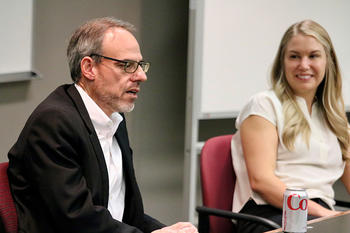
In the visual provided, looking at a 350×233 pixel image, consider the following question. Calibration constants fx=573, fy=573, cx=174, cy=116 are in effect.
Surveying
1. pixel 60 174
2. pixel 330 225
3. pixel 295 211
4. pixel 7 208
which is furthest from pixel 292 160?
pixel 7 208

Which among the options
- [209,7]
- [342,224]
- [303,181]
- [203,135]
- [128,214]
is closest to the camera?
[342,224]

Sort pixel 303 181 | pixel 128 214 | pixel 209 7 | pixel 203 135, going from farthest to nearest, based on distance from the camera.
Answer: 1. pixel 203 135
2. pixel 209 7
3. pixel 303 181
4. pixel 128 214

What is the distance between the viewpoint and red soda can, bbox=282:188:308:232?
5.46 feet

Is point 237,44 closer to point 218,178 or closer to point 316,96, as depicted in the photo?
point 316,96

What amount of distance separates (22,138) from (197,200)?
226cm

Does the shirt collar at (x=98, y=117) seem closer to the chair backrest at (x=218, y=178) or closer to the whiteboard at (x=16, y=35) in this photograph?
the chair backrest at (x=218, y=178)

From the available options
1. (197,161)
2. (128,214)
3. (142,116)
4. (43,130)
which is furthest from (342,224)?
(142,116)

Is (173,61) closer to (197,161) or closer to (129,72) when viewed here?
(197,161)

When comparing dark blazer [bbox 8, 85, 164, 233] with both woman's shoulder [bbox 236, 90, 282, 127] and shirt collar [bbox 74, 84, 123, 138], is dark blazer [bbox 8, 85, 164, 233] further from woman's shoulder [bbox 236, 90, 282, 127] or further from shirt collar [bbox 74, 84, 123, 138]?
woman's shoulder [bbox 236, 90, 282, 127]

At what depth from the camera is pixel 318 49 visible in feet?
8.82

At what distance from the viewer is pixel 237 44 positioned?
11.1ft

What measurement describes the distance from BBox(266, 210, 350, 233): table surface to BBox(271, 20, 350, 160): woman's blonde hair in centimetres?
67

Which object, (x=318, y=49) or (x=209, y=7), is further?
(x=209, y=7)

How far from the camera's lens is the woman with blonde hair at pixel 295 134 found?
8.18ft
